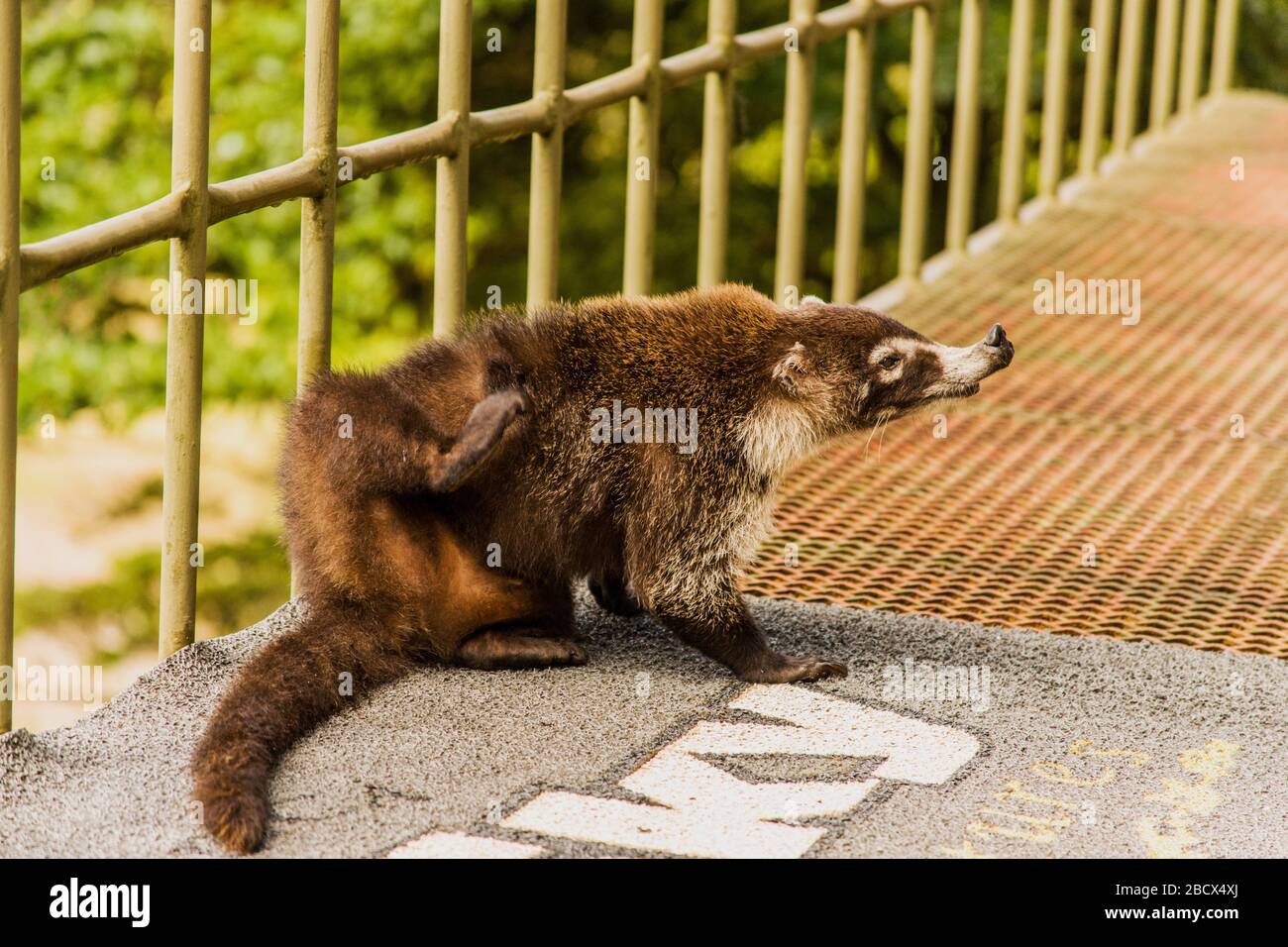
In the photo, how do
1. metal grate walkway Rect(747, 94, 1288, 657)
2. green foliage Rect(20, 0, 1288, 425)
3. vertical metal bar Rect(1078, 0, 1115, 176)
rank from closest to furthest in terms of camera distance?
metal grate walkway Rect(747, 94, 1288, 657), vertical metal bar Rect(1078, 0, 1115, 176), green foliage Rect(20, 0, 1288, 425)

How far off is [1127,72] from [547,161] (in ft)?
17.1

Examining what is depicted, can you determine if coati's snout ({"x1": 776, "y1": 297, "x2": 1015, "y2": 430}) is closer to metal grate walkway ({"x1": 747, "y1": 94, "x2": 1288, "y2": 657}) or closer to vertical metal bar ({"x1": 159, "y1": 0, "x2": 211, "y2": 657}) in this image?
metal grate walkway ({"x1": 747, "y1": 94, "x2": 1288, "y2": 657})

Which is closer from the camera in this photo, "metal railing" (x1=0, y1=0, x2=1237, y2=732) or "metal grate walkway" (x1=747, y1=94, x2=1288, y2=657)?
"metal railing" (x1=0, y1=0, x2=1237, y2=732)

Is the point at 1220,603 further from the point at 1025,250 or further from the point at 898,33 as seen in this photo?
the point at 898,33

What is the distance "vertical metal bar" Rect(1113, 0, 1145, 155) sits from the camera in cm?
962

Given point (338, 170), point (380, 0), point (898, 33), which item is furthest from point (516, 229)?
point (338, 170)

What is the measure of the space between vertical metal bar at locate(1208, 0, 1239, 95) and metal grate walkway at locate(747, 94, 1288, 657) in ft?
7.02

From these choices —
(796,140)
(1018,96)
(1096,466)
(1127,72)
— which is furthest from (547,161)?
(1127,72)

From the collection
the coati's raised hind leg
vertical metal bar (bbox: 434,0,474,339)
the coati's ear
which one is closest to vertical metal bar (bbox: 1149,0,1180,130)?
vertical metal bar (bbox: 434,0,474,339)

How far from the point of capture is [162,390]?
30.6 feet

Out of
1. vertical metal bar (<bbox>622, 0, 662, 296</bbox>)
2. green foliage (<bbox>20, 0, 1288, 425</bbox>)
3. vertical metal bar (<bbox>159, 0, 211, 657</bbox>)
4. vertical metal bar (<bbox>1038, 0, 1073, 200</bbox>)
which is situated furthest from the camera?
green foliage (<bbox>20, 0, 1288, 425</bbox>)

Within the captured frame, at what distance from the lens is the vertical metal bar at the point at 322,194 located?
178 inches

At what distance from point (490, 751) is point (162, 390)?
5.98 metres

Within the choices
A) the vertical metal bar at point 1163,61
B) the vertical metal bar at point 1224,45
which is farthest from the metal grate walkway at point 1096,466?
the vertical metal bar at point 1224,45
